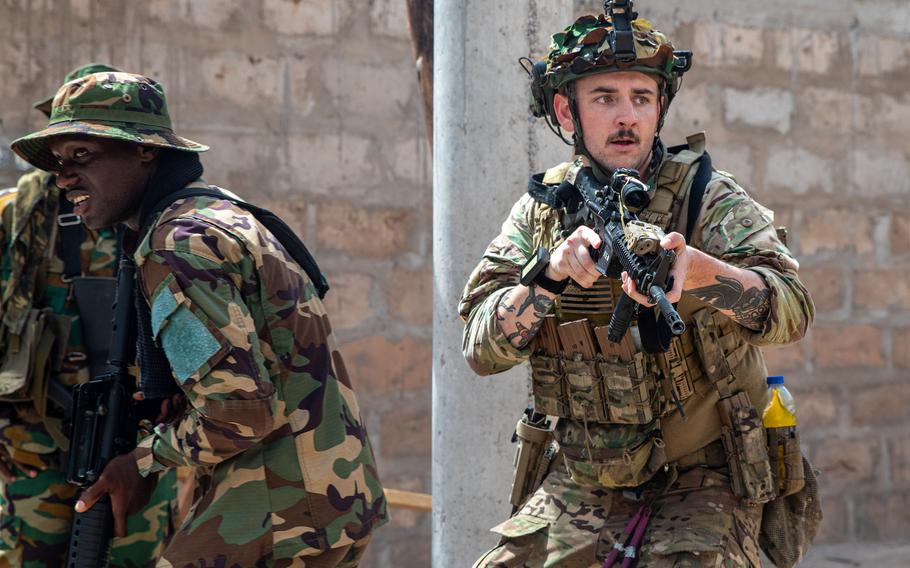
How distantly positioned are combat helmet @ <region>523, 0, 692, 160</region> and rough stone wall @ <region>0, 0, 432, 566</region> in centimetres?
299

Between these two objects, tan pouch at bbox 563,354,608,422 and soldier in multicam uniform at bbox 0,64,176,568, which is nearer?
tan pouch at bbox 563,354,608,422

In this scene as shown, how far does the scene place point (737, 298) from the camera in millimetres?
2830

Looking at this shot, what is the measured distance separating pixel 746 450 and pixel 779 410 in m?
0.17

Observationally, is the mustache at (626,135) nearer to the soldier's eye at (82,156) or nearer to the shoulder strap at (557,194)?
the shoulder strap at (557,194)

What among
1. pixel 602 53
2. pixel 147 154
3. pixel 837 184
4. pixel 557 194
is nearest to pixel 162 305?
pixel 147 154

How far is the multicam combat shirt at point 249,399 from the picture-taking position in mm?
3045

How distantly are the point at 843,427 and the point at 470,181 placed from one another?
3.74m

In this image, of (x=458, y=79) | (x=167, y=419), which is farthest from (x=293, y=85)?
(x=167, y=419)

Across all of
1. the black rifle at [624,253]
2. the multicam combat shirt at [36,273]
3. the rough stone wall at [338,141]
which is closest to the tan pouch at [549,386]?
the black rifle at [624,253]

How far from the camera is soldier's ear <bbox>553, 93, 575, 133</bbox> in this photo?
332 cm

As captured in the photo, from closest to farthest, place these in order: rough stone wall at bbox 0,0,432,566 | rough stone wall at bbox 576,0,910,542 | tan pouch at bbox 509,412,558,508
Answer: tan pouch at bbox 509,412,558,508 → rough stone wall at bbox 0,0,432,566 → rough stone wall at bbox 576,0,910,542

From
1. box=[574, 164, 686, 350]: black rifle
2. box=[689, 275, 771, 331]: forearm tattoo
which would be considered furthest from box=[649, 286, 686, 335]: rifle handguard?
box=[689, 275, 771, 331]: forearm tattoo

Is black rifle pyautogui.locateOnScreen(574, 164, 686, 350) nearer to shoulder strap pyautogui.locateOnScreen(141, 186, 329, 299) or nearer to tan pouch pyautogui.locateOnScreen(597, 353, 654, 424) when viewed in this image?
tan pouch pyautogui.locateOnScreen(597, 353, 654, 424)

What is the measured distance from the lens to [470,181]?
4.11m
